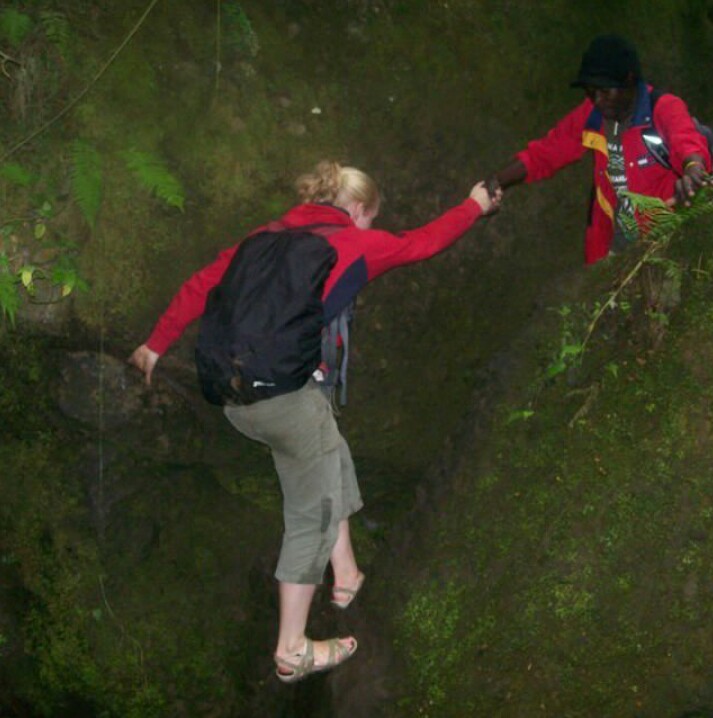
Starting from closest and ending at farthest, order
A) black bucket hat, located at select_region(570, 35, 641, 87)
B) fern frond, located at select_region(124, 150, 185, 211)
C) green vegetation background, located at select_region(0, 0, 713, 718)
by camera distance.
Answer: green vegetation background, located at select_region(0, 0, 713, 718) → black bucket hat, located at select_region(570, 35, 641, 87) → fern frond, located at select_region(124, 150, 185, 211)

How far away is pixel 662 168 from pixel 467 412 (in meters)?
1.76

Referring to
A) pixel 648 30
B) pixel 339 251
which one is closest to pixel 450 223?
pixel 339 251

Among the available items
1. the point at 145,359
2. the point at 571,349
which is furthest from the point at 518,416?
the point at 145,359

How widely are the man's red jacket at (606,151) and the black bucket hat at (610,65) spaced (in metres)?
0.14

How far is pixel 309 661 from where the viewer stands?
17.6ft

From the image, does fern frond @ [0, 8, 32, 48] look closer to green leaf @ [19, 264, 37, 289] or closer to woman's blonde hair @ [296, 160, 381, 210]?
green leaf @ [19, 264, 37, 289]

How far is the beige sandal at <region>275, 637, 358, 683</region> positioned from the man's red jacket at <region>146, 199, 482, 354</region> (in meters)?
1.89

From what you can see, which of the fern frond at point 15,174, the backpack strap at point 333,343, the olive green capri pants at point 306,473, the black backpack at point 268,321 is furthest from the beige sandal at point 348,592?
the fern frond at point 15,174

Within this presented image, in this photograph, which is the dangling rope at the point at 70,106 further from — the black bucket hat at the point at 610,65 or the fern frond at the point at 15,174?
the black bucket hat at the point at 610,65

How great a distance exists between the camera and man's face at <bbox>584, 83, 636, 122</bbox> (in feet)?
17.1

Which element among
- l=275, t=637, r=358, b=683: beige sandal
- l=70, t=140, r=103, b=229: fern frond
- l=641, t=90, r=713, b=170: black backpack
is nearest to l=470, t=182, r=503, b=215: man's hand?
l=641, t=90, r=713, b=170: black backpack

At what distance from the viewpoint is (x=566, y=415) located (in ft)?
17.2

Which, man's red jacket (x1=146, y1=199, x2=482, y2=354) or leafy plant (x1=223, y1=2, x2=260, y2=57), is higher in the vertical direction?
leafy plant (x1=223, y1=2, x2=260, y2=57)

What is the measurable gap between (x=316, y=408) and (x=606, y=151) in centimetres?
219
